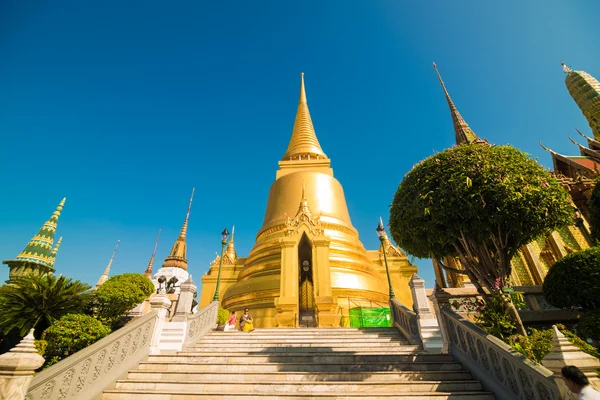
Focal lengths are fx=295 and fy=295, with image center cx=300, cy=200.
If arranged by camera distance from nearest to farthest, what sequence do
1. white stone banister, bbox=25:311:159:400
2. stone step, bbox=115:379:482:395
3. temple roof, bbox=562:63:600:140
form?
white stone banister, bbox=25:311:159:400, stone step, bbox=115:379:482:395, temple roof, bbox=562:63:600:140

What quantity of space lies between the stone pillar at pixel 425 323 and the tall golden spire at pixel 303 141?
55.5 ft

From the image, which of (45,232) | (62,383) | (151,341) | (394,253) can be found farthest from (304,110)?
(62,383)

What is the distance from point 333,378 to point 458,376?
2.31 metres

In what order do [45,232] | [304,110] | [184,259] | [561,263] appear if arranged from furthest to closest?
1. [184,259]
2. [304,110]
3. [45,232]
4. [561,263]

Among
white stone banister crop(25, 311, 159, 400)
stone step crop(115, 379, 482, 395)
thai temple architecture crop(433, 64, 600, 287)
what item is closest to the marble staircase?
stone step crop(115, 379, 482, 395)

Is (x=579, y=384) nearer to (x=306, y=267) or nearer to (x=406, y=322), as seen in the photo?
(x=406, y=322)

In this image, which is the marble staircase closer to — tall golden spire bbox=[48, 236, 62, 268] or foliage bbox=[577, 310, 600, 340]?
foliage bbox=[577, 310, 600, 340]

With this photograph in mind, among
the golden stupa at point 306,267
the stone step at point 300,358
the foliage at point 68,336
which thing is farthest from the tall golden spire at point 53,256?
the stone step at point 300,358

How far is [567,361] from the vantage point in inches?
135

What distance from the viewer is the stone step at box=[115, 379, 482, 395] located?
16.3 feet

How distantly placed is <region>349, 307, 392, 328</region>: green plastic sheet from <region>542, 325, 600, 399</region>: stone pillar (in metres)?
8.84

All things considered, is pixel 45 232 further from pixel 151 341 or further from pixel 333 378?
pixel 333 378

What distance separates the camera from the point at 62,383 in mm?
4418

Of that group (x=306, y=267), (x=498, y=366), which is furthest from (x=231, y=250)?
(x=498, y=366)
